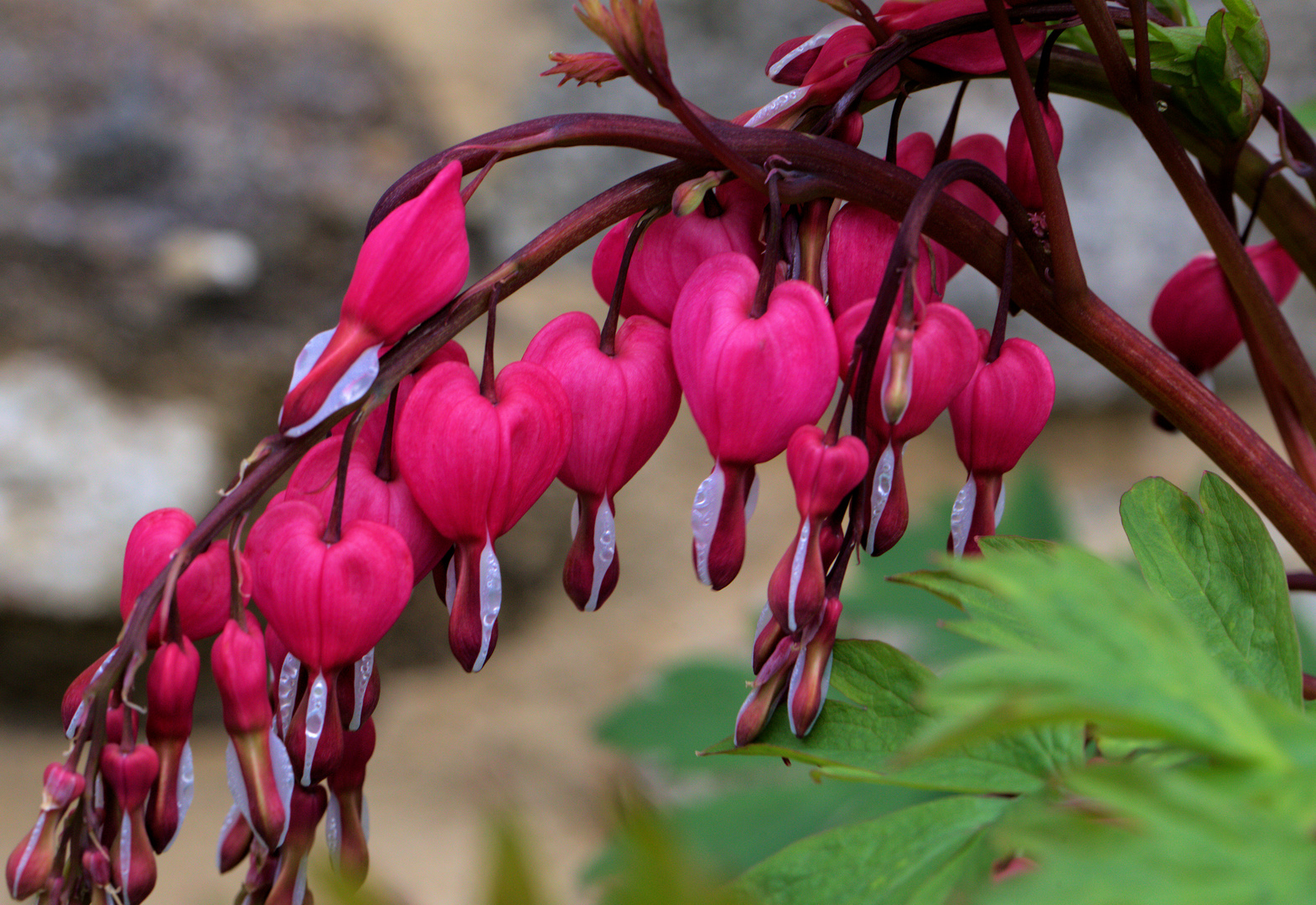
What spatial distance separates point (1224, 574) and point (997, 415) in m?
0.12

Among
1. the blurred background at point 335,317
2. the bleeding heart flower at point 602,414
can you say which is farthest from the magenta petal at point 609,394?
the blurred background at point 335,317

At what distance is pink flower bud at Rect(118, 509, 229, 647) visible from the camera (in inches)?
13.6

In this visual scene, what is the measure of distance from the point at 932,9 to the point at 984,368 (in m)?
0.16

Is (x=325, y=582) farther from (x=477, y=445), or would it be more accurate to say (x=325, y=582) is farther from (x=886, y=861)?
(x=886, y=861)

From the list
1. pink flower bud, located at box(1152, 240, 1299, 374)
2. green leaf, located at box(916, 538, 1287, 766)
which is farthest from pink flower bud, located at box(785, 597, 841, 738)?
pink flower bud, located at box(1152, 240, 1299, 374)

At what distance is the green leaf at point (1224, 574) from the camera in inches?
15.9

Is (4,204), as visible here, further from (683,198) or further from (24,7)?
(683,198)

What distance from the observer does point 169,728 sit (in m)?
0.34

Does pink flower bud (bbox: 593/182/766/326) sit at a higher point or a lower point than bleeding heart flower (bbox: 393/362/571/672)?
higher

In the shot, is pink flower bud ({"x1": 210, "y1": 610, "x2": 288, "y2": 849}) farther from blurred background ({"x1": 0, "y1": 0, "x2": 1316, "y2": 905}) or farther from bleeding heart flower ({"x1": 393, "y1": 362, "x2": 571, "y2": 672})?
blurred background ({"x1": 0, "y1": 0, "x2": 1316, "y2": 905})

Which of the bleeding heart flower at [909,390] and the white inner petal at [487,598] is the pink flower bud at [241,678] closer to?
the white inner petal at [487,598]

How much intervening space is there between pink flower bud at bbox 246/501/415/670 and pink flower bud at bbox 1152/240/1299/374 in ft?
1.44

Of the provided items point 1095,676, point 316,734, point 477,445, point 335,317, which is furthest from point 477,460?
point 335,317

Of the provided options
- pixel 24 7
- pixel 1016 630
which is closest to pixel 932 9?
pixel 1016 630
